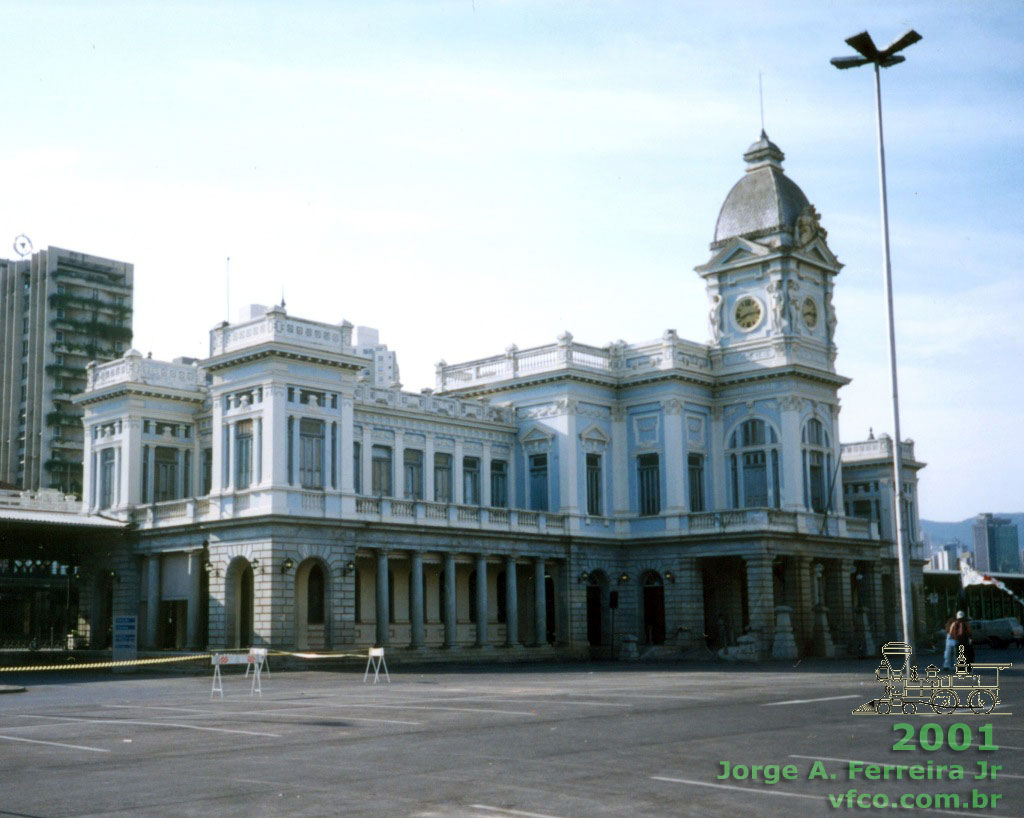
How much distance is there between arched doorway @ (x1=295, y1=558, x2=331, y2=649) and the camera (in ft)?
157

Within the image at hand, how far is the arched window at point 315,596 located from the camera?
4922 centimetres

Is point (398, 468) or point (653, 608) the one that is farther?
point (653, 608)

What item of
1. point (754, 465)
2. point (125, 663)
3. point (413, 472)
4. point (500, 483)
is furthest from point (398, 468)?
point (754, 465)

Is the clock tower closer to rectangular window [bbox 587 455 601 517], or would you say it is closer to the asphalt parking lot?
rectangular window [bbox 587 455 601 517]

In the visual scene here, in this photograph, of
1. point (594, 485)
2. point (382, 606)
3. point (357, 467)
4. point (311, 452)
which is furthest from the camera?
point (594, 485)

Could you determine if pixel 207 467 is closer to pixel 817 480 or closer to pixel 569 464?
pixel 569 464

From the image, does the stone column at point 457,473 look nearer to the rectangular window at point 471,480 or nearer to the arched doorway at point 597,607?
the rectangular window at point 471,480

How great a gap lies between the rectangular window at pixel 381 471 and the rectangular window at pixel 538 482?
836 cm

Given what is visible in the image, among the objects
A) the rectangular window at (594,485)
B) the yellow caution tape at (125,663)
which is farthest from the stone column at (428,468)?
the yellow caution tape at (125,663)

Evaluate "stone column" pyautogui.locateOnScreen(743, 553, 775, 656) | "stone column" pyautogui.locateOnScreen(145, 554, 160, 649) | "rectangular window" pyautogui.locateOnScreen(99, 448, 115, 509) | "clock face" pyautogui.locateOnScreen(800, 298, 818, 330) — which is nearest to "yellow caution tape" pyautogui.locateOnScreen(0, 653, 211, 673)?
"stone column" pyautogui.locateOnScreen(145, 554, 160, 649)

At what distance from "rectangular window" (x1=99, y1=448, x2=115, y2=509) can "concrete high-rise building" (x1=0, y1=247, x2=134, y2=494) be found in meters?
50.5

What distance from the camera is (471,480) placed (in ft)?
200

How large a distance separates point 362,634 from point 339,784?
1537 inches

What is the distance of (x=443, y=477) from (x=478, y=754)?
43657 millimetres
